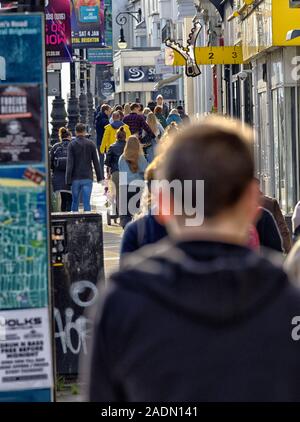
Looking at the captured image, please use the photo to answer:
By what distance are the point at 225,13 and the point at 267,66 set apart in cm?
1326

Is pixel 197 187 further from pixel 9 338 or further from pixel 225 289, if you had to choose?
pixel 9 338

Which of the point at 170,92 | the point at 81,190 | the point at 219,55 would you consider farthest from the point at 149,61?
the point at 81,190

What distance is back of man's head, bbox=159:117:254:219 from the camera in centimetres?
325

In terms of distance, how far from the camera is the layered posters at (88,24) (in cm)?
5162

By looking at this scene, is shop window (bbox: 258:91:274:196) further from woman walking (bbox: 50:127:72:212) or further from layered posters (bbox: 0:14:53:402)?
layered posters (bbox: 0:14:53:402)

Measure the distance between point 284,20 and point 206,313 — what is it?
19689mm

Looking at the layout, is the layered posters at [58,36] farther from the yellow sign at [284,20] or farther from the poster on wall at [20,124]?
the poster on wall at [20,124]

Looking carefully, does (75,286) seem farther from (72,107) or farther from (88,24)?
(88,24)

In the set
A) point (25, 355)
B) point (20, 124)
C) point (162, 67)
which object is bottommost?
point (25, 355)

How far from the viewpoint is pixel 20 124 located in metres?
6.98

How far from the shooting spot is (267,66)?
1029 inches

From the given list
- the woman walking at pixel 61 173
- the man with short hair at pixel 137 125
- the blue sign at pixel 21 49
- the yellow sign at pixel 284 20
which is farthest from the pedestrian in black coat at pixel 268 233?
the man with short hair at pixel 137 125

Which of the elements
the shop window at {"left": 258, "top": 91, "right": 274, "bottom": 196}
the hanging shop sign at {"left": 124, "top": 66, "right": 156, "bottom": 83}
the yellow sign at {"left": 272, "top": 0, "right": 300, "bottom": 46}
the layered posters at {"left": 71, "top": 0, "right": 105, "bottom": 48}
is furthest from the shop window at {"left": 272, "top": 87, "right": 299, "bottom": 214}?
the hanging shop sign at {"left": 124, "top": 66, "right": 156, "bottom": 83}

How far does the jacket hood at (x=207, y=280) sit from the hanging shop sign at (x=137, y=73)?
8104 centimetres
